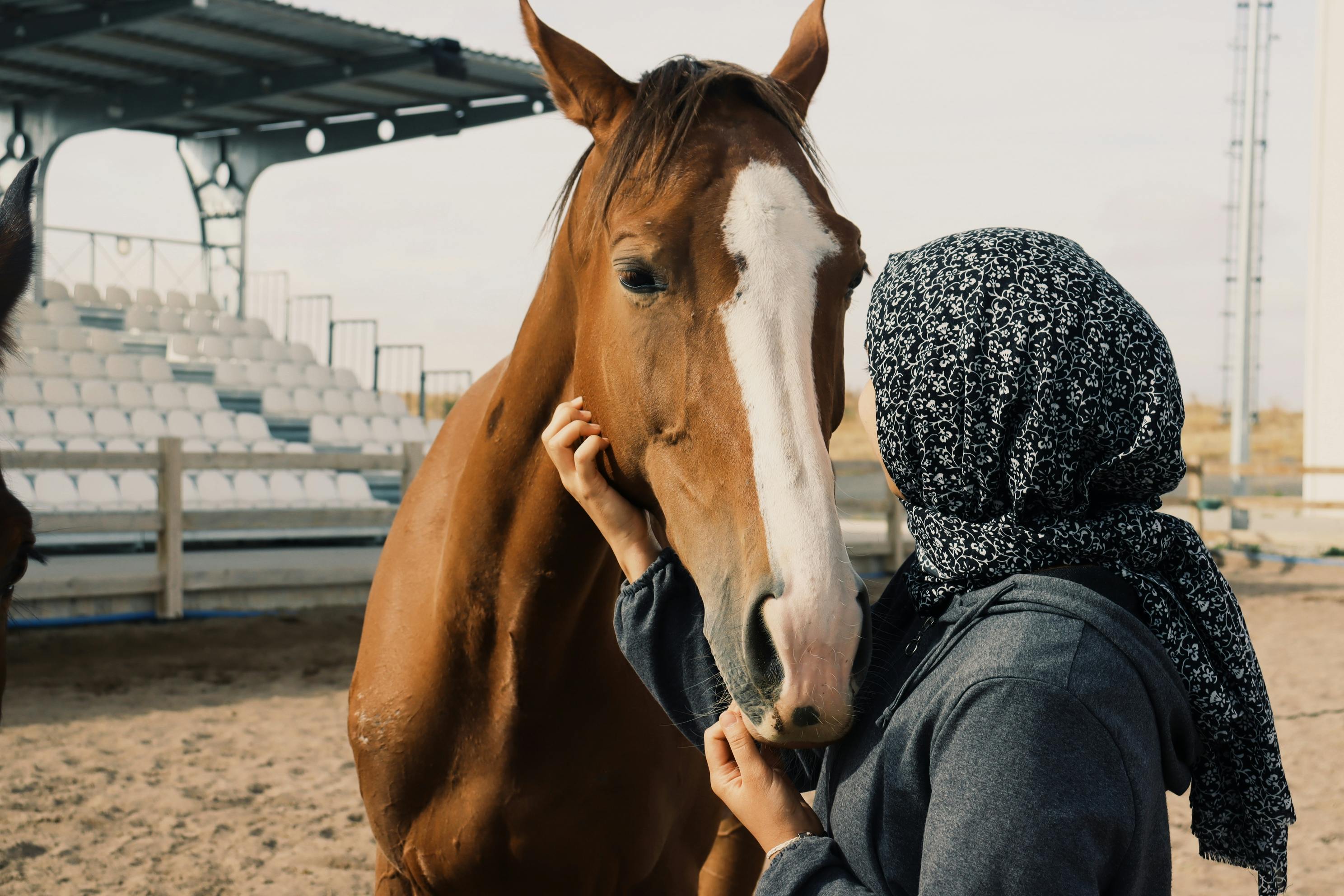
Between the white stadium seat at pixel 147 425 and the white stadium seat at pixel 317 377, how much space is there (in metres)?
2.35

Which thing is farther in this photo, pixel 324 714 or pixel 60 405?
pixel 60 405

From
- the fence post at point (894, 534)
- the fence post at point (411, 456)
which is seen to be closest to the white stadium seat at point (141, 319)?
the fence post at point (411, 456)

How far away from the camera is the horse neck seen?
188 centimetres

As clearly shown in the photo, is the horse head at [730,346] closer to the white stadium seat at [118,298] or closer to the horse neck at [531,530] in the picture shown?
the horse neck at [531,530]

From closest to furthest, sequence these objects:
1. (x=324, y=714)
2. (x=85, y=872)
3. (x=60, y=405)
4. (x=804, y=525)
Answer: (x=804, y=525), (x=85, y=872), (x=324, y=714), (x=60, y=405)

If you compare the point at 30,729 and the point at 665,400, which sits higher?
the point at 665,400

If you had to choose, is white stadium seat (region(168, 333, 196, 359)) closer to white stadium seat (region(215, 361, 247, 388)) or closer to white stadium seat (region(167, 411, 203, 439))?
white stadium seat (region(215, 361, 247, 388))

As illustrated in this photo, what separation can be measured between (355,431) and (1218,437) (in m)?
30.4

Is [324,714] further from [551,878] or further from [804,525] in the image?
[804,525]

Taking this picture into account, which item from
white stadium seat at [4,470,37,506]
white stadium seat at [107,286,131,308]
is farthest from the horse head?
white stadium seat at [107,286,131,308]

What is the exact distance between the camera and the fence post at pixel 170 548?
6.99m

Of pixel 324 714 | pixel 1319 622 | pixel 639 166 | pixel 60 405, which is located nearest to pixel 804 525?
pixel 639 166

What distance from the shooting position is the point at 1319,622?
8727 millimetres

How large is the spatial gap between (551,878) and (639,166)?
1.29 m
